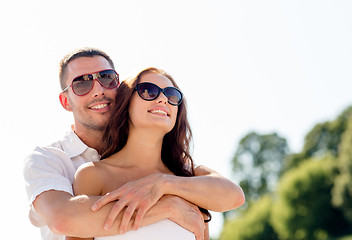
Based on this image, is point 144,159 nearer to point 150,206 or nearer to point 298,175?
point 150,206

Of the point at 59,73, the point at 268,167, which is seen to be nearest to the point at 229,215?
the point at 268,167

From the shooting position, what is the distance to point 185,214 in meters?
3.42

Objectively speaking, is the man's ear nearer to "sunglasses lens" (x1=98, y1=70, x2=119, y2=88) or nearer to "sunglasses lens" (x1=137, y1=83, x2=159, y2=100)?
"sunglasses lens" (x1=98, y1=70, x2=119, y2=88)

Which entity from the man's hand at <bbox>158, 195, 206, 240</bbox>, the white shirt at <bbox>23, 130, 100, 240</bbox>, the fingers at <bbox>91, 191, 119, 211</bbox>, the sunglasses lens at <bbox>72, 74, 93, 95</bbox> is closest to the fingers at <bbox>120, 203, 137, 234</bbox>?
the fingers at <bbox>91, 191, 119, 211</bbox>

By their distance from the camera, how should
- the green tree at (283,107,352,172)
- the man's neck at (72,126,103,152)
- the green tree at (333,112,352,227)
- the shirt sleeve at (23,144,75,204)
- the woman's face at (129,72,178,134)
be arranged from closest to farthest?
1. the shirt sleeve at (23,144,75,204)
2. the woman's face at (129,72,178,134)
3. the man's neck at (72,126,103,152)
4. the green tree at (333,112,352,227)
5. the green tree at (283,107,352,172)

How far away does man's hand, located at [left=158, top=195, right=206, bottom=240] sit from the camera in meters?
3.36

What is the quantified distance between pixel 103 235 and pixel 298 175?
43.1m

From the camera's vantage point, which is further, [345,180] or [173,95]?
[345,180]

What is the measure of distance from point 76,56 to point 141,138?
1306 millimetres

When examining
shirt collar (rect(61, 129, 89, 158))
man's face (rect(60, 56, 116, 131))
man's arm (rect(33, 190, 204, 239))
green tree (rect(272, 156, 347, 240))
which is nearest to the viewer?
man's arm (rect(33, 190, 204, 239))

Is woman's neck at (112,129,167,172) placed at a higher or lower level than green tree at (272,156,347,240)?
higher

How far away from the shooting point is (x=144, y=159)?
3.77 metres

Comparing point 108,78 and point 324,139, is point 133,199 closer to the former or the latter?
point 108,78

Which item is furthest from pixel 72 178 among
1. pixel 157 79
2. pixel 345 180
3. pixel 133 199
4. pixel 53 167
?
pixel 345 180
